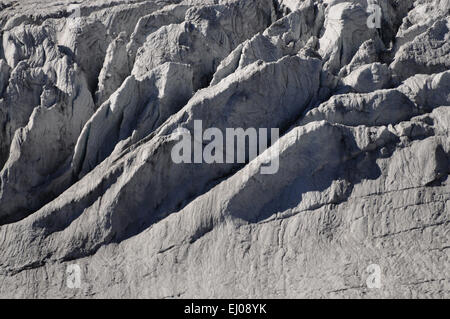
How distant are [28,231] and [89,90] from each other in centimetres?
505

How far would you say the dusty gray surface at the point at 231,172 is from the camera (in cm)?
2131

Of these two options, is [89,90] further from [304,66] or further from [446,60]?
[446,60]

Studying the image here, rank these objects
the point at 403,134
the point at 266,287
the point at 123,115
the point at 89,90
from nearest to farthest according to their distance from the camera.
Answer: the point at 266,287
the point at 403,134
the point at 123,115
the point at 89,90

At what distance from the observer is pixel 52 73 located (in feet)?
85.4

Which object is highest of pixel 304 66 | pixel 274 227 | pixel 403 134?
pixel 304 66

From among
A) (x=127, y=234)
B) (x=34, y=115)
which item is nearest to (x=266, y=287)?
(x=127, y=234)

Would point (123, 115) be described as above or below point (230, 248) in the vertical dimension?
above

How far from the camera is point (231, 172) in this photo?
2295 cm

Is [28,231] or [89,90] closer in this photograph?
[28,231]

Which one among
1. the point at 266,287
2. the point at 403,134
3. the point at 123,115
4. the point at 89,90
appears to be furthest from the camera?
the point at 89,90

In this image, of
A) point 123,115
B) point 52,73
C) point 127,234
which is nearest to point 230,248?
point 127,234

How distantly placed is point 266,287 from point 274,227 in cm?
162

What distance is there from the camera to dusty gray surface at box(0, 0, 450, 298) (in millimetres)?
21312

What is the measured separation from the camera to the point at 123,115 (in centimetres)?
2409
